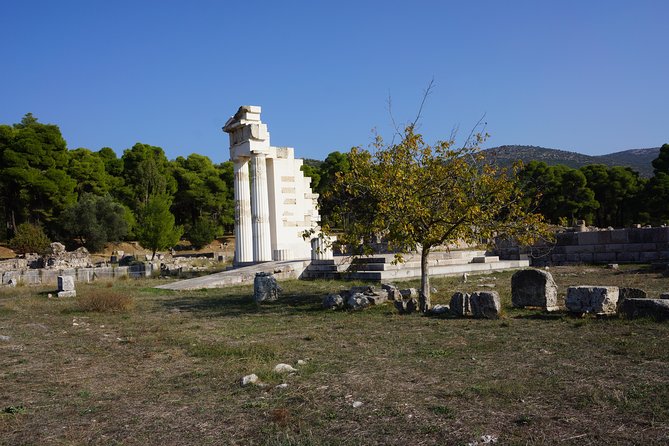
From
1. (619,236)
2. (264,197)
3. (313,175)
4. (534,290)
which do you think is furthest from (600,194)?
(534,290)

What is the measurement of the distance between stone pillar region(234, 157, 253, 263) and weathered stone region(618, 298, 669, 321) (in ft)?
67.7

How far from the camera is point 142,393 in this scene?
22.2ft

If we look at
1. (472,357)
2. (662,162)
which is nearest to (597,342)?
(472,357)

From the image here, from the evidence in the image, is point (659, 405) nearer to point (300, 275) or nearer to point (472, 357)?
point (472, 357)

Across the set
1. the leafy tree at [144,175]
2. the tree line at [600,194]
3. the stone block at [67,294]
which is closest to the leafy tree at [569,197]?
the tree line at [600,194]

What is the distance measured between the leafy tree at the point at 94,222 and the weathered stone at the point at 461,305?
43.5 m

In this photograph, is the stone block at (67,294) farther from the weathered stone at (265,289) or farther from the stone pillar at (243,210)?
the stone pillar at (243,210)

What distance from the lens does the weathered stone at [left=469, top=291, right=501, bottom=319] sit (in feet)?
35.4

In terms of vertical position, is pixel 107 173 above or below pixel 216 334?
above

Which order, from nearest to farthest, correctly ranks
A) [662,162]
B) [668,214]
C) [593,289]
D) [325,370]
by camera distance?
[325,370], [593,289], [668,214], [662,162]

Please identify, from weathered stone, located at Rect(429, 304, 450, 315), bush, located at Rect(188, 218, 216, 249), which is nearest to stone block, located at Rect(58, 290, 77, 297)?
weathered stone, located at Rect(429, 304, 450, 315)

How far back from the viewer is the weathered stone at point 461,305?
11188 mm

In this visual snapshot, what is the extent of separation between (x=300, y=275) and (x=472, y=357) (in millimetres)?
16553

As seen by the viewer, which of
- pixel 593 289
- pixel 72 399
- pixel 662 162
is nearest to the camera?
pixel 72 399
